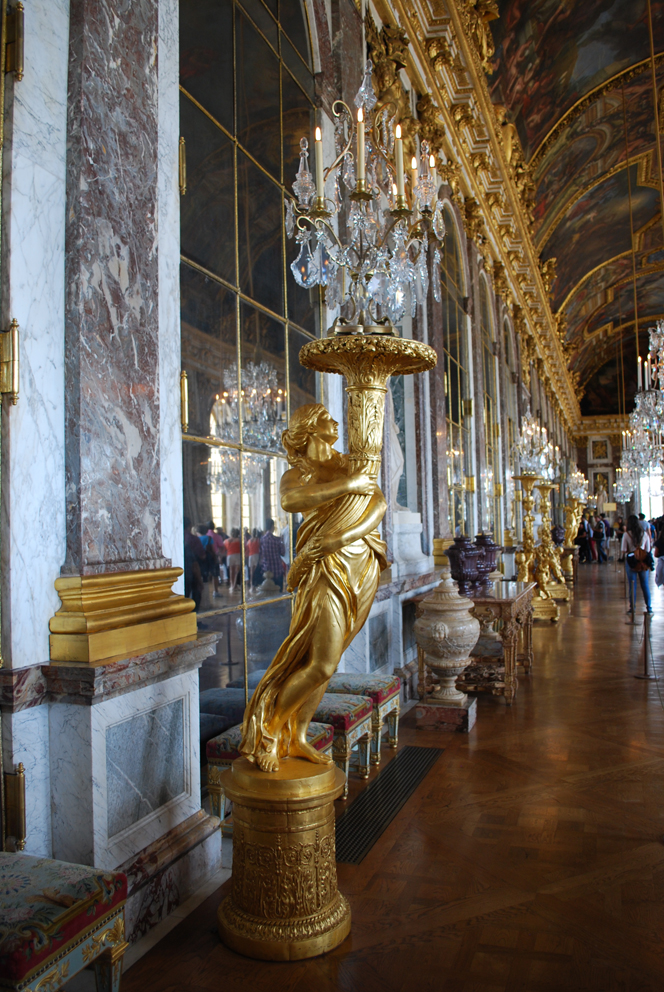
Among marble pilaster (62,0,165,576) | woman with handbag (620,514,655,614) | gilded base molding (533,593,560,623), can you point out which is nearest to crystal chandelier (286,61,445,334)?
marble pilaster (62,0,165,576)

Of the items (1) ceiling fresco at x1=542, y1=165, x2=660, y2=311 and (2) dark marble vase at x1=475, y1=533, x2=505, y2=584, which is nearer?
(2) dark marble vase at x1=475, y1=533, x2=505, y2=584

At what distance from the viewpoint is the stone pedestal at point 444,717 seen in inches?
224

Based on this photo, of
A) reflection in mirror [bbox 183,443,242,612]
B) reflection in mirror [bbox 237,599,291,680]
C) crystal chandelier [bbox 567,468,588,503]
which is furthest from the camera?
crystal chandelier [bbox 567,468,588,503]

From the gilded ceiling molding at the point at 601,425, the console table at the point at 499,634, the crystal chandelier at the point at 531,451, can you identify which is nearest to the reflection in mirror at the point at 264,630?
the console table at the point at 499,634

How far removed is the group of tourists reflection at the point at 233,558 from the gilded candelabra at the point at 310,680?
105 cm

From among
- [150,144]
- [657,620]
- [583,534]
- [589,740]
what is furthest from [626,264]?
[150,144]

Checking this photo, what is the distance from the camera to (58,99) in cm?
271

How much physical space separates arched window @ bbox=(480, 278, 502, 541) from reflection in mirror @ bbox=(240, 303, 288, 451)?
315 inches

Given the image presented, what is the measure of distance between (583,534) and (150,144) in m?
28.1

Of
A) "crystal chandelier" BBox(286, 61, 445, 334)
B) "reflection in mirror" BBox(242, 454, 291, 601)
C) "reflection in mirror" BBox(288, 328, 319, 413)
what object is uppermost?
"crystal chandelier" BBox(286, 61, 445, 334)

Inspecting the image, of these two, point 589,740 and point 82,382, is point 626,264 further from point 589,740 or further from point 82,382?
point 82,382

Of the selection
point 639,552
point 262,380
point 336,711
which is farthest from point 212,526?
point 639,552

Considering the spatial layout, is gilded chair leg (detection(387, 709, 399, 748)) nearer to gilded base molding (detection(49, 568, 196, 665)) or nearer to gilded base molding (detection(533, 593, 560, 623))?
gilded base molding (detection(49, 568, 196, 665))

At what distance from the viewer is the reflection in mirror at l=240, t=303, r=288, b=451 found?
457 centimetres
